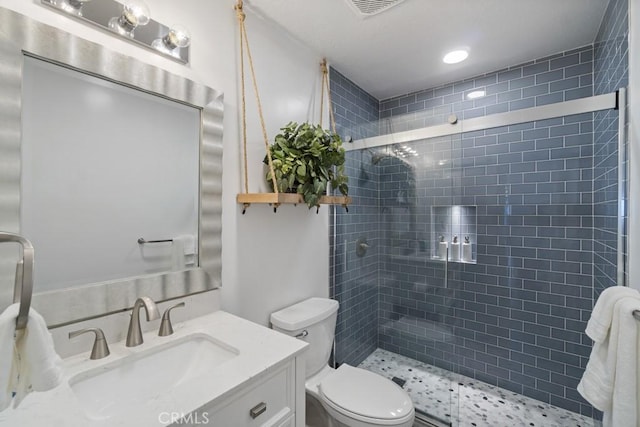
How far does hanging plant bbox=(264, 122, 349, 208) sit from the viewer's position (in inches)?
60.8

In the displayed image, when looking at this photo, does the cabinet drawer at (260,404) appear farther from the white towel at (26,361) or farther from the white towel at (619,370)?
the white towel at (619,370)

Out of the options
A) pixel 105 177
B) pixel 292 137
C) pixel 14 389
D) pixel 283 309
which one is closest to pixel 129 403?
pixel 14 389

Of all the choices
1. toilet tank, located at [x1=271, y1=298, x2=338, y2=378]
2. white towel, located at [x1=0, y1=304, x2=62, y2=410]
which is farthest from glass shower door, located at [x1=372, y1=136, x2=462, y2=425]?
white towel, located at [x1=0, y1=304, x2=62, y2=410]

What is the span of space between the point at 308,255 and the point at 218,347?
3.08ft

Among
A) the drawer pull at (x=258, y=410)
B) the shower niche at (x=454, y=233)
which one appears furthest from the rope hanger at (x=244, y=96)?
the shower niche at (x=454, y=233)

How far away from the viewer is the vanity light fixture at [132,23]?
3.23 ft

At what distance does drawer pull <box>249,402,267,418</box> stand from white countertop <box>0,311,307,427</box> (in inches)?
4.6

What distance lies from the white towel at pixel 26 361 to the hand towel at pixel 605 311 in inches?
63.1

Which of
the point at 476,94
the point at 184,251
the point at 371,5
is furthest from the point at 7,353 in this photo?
the point at 476,94

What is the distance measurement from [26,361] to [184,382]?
0.40 metres

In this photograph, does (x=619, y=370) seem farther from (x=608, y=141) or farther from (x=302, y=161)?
(x=302, y=161)

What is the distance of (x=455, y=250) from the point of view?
221 cm

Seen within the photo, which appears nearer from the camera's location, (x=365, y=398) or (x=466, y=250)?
(x=365, y=398)

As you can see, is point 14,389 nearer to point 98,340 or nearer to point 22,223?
point 98,340
